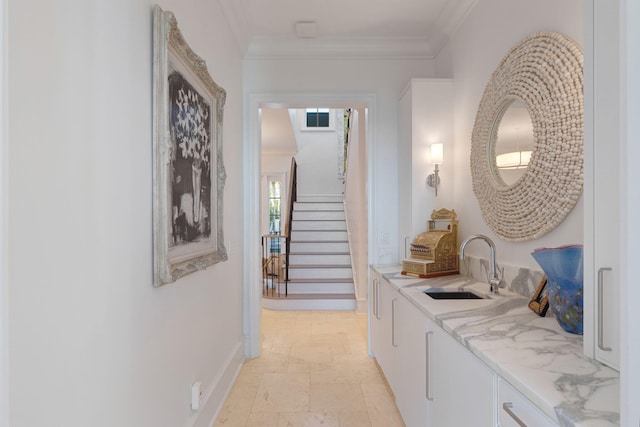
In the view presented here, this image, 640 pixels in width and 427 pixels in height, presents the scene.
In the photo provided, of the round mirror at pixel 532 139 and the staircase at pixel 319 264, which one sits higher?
the round mirror at pixel 532 139

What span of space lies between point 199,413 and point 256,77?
2.67 meters

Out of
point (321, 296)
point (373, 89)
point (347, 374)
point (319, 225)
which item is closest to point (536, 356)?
point (347, 374)

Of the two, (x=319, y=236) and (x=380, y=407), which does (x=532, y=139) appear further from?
(x=319, y=236)

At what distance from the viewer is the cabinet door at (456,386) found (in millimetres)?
1255

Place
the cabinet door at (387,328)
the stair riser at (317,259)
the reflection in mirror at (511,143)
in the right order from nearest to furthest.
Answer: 1. the reflection in mirror at (511,143)
2. the cabinet door at (387,328)
3. the stair riser at (317,259)

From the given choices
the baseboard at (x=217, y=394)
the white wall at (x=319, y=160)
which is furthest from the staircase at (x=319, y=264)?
the baseboard at (x=217, y=394)

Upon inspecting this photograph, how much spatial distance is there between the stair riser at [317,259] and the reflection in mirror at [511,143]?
13.0 feet

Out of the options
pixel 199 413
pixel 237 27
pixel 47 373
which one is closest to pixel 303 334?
pixel 199 413

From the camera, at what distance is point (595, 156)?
3.69ft

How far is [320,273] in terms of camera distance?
5914mm

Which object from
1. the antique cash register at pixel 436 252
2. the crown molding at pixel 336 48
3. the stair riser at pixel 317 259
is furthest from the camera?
the stair riser at pixel 317 259

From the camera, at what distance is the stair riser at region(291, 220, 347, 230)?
24.0 ft

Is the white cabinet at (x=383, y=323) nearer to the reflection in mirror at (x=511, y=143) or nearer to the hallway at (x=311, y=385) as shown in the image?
the hallway at (x=311, y=385)

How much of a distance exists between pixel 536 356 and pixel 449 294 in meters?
1.20
